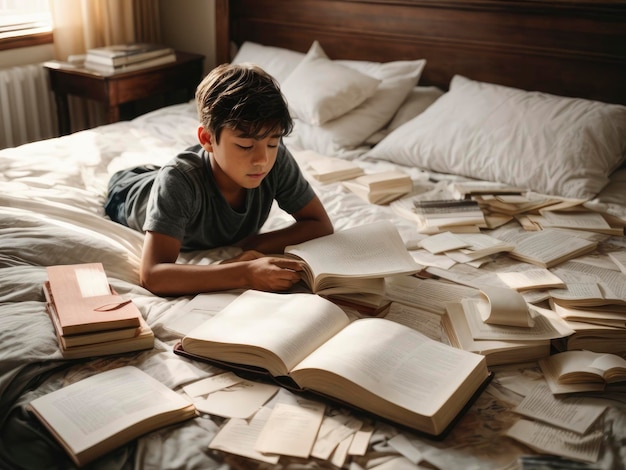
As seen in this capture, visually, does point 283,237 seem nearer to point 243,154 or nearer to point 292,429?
point 243,154

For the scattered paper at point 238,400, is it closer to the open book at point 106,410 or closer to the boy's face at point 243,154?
the open book at point 106,410

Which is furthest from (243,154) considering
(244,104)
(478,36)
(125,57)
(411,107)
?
(125,57)

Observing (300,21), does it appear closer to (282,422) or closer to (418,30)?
(418,30)

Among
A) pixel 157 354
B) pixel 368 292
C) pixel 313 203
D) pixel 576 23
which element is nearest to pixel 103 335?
pixel 157 354

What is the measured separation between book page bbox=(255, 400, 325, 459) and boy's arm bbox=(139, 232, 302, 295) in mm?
403

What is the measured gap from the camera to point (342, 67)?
9.49 ft

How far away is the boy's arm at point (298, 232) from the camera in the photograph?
1.77m

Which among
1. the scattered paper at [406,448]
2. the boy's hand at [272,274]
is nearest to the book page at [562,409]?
the scattered paper at [406,448]

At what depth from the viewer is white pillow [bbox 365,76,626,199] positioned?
7.46 feet

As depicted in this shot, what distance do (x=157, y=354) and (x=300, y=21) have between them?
2.34 m

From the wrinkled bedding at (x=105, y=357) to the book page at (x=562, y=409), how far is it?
1.0 inches

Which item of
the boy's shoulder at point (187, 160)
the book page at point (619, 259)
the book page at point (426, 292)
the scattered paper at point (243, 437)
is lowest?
the book page at point (619, 259)

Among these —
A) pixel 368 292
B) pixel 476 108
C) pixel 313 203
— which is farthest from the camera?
pixel 476 108

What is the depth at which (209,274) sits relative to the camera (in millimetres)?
1525
